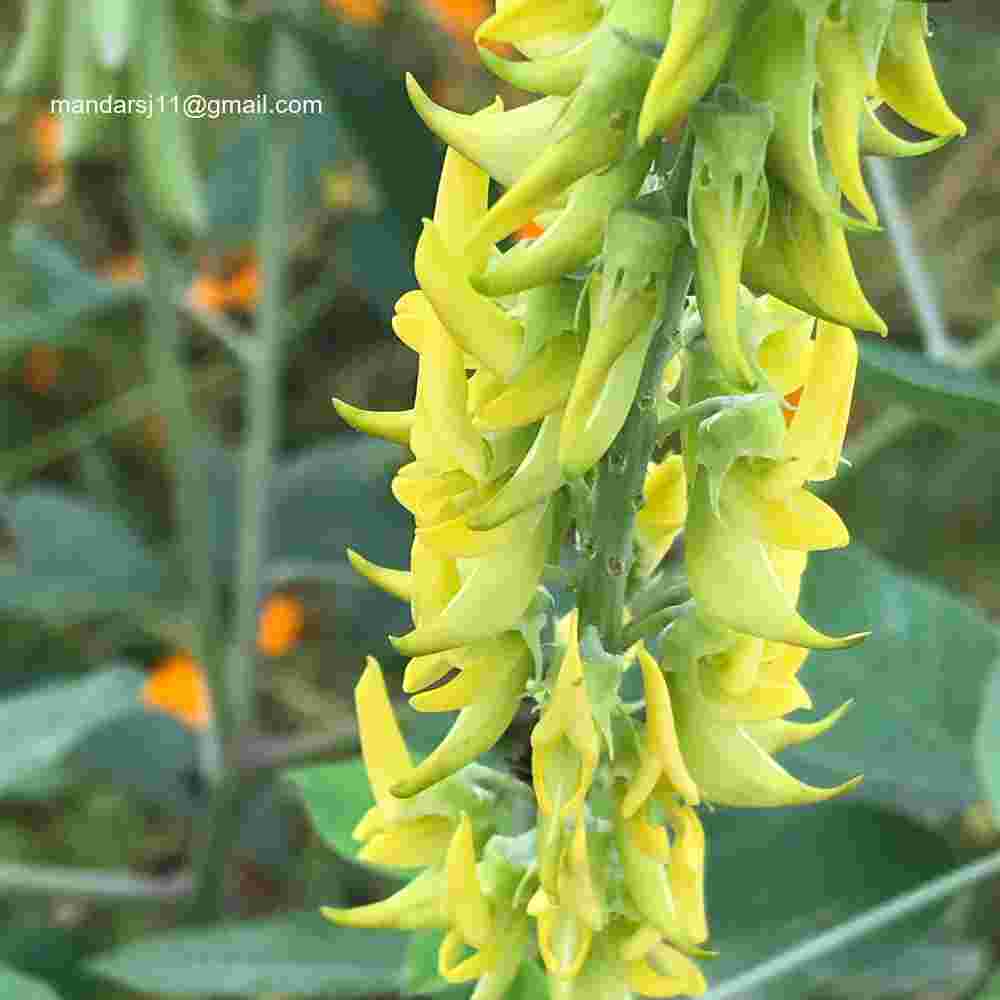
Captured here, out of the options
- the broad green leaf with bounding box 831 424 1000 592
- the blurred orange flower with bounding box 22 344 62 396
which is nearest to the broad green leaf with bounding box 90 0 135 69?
the broad green leaf with bounding box 831 424 1000 592

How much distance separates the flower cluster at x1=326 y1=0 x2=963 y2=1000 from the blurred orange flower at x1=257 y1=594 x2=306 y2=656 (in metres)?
1.43

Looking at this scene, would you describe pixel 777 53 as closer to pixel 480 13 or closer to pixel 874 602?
pixel 874 602

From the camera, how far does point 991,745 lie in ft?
2.98

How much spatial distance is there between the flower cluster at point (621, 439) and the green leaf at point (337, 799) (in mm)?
233

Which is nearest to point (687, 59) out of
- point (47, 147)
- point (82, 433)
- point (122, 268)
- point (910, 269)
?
point (910, 269)

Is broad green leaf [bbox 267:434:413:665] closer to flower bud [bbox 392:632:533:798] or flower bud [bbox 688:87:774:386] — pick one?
flower bud [bbox 392:632:533:798]

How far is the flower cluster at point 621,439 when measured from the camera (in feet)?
1.53

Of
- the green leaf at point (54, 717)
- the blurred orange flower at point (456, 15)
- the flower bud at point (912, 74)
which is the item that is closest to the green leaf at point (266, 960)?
the green leaf at point (54, 717)

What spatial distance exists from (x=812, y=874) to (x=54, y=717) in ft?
2.17

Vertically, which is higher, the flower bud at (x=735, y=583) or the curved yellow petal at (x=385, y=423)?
the curved yellow petal at (x=385, y=423)

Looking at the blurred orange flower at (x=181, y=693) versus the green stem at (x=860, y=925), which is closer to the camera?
the green stem at (x=860, y=925)

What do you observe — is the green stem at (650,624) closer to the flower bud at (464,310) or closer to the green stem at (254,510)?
the flower bud at (464,310)

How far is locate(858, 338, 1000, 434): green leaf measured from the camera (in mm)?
818

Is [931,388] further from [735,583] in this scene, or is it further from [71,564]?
[71,564]
